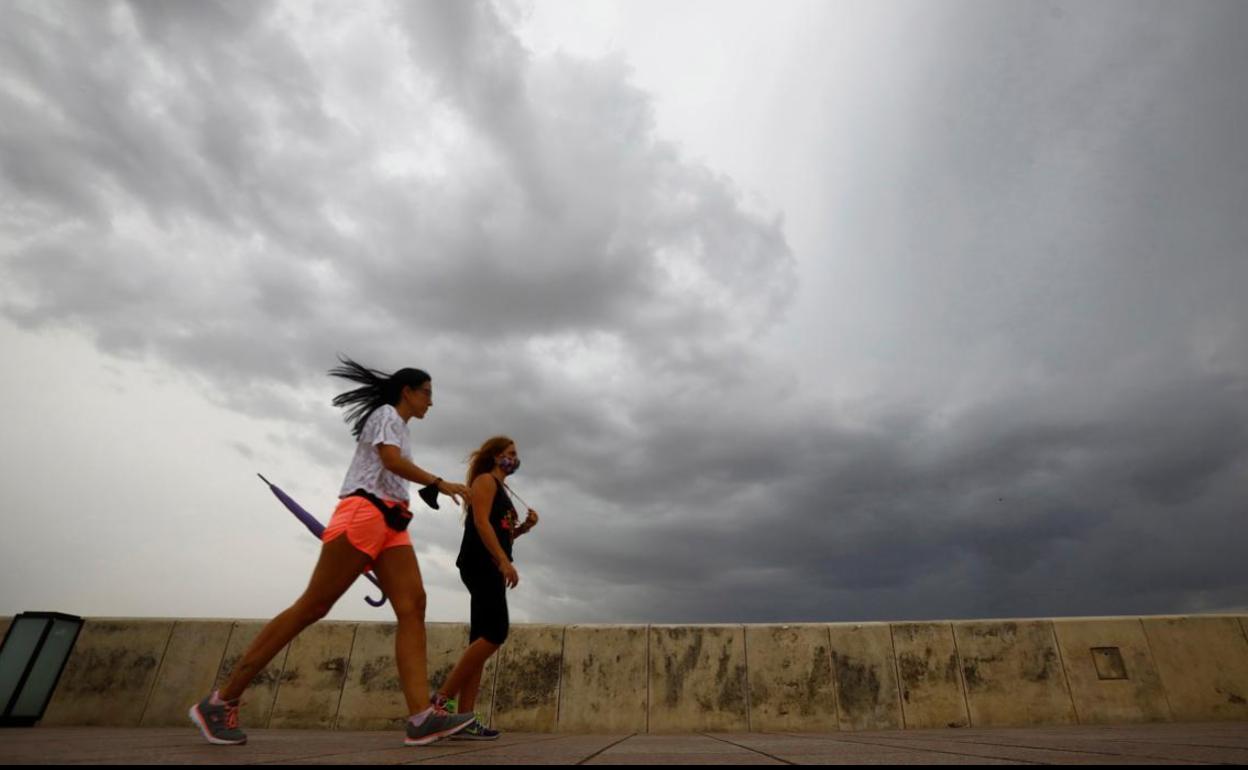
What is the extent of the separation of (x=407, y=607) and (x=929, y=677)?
5.24 metres

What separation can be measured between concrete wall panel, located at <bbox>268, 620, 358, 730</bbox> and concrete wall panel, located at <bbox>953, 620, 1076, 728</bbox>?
613cm

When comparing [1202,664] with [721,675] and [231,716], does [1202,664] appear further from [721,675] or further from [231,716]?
[231,716]

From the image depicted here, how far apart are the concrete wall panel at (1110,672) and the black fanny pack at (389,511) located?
6.36 m

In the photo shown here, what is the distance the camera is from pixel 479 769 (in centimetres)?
174

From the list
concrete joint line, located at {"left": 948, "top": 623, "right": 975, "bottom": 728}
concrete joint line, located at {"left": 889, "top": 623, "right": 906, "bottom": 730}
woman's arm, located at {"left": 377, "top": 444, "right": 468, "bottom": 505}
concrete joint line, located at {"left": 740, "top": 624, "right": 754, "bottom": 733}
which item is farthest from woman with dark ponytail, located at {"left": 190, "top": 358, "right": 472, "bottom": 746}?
concrete joint line, located at {"left": 948, "top": 623, "right": 975, "bottom": 728}

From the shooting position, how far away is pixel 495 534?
370 cm

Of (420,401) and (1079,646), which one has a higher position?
(420,401)

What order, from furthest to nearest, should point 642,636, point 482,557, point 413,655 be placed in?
1. point 642,636
2. point 482,557
3. point 413,655

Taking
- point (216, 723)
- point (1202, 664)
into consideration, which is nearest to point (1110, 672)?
point (1202, 664)

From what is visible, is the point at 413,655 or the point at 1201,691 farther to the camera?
the point at 1201,691

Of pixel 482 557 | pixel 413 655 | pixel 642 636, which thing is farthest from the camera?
pixel 642 636

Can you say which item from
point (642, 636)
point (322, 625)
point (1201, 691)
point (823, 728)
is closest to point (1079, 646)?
point (1201, 691)

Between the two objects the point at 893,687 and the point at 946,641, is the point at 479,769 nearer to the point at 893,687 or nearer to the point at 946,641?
the point at 893,687

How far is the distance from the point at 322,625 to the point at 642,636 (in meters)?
3.30
